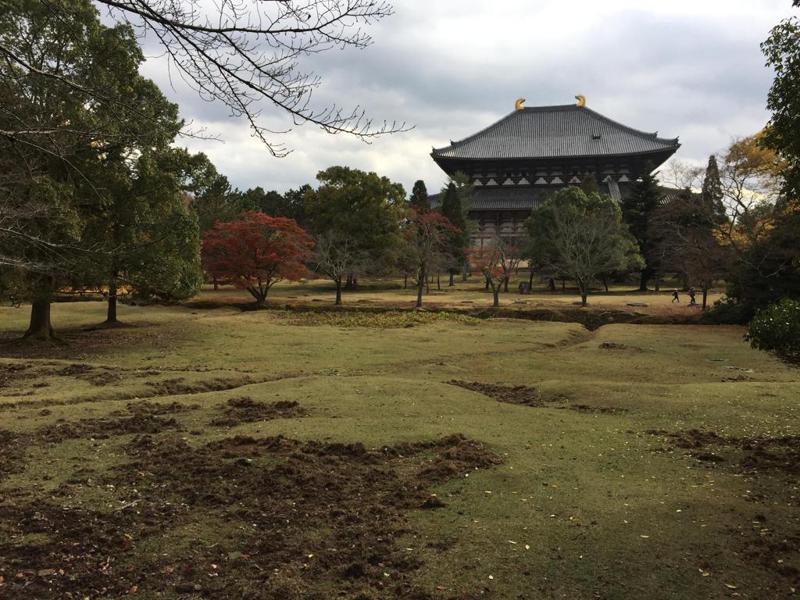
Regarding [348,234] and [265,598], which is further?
[348,234]

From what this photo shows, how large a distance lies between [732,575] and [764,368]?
12.4 meters

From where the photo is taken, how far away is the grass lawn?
4.20 meters

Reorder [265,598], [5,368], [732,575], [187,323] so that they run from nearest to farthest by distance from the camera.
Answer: [265,598]
[732,575]
[5,368]
[187,323]

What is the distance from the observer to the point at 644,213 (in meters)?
45.1

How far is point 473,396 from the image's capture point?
11117 mm

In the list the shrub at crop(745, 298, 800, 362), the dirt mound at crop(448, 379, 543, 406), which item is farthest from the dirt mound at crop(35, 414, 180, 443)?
the shrub at crop(745, 298, 800, 362)

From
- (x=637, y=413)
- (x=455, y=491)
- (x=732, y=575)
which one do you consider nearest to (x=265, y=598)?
(x=455, y=491)

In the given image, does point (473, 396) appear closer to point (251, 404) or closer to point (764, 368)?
point (251, 404)

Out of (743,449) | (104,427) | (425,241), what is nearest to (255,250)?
(425,241)

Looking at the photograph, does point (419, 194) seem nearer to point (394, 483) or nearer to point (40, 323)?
point (40, 323)

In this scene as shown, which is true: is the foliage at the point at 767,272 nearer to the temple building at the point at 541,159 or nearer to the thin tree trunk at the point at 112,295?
the thin tree trunk at the point at 112,295

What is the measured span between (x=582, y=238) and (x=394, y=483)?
31.9 meters

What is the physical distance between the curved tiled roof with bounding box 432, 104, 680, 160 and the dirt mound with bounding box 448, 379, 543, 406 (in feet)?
162

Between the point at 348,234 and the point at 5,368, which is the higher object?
the point at 348,234
